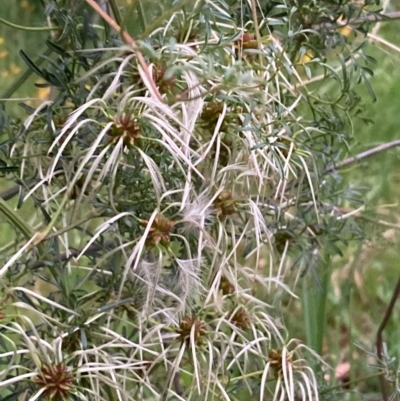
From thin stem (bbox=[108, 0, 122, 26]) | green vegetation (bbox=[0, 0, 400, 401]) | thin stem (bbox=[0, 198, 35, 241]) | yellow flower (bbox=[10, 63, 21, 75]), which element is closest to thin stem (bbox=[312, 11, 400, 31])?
green vegetation (bbox=[0, 0, 400, 401])

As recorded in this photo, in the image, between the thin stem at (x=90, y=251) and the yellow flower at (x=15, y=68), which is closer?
the thin stem at (x=90, y=251)

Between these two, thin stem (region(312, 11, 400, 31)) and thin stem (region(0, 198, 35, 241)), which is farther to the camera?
thin stem (region(312, 11, 400, 31))

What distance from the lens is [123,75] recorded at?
457mm

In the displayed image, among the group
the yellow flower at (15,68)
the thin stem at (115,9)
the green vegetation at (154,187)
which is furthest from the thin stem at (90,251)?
the yellow flower at (15,68)

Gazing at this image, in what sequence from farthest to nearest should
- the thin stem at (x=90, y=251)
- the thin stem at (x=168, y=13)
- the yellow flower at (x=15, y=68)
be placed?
1. the yellow flower at (x=15, y=68)
2. the thin stem at (x=90, y=251)
3. the thin stem at (x=168, y=13)

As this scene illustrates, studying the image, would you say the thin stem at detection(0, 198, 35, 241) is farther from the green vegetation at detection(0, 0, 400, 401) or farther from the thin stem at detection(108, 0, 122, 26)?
the thin stem at detection(108, 0, 122, 26)

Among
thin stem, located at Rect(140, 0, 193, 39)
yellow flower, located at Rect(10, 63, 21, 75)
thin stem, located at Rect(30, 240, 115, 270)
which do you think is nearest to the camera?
thin stem, located at Rect(140, 0, 193, 39)

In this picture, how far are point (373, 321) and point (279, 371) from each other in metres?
0.68

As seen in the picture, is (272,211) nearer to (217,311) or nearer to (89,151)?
(217,311)

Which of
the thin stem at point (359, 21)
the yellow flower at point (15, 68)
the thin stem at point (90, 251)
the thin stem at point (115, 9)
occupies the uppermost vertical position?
the thin stem at point (115, 9)

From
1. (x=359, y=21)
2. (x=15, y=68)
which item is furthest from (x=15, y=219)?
(x=15, y=68)

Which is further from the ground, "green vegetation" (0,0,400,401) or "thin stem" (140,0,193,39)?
"thin stem" (140,0,193,39)

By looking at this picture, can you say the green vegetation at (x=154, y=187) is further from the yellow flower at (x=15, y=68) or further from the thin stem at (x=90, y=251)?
the yellow flower at (x=15, y=68)

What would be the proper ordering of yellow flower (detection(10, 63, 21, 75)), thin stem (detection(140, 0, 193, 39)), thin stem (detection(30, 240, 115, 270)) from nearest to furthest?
thin stem (detection(140, 0, 193, 39))
thin stem (detection(30, 240, 115, 270))
yellow flower (detection(10, 63, 21, 75))
